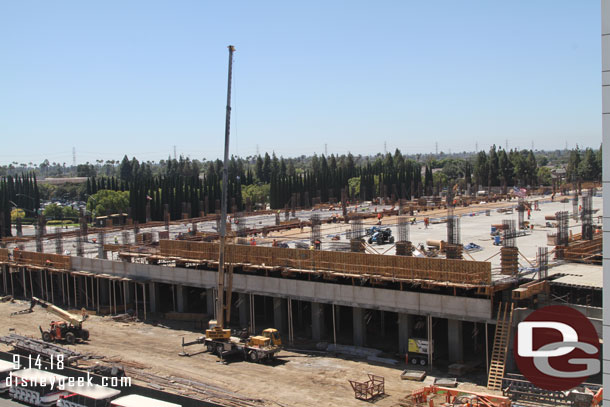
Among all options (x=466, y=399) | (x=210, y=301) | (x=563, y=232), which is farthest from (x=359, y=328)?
(x=563, y=232)

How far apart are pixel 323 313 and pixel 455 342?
8926 mm

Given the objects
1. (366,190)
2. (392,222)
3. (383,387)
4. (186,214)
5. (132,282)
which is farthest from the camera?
(366,190)

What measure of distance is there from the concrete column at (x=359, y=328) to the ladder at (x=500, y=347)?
7.98 m

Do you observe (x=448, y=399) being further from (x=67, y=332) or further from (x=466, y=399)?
(x=67, y=332)

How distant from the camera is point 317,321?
3869 cm

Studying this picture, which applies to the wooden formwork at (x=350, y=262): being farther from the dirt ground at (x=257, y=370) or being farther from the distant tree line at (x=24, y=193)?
the distant tree line at (x=24, y=193)

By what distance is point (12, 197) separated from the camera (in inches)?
4633

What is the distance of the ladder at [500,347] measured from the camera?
28564 mm

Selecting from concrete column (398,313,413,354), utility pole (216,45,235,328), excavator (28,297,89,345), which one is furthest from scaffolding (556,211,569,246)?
excavator (28,297,89,345)

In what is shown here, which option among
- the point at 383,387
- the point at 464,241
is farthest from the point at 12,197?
the point at 383,387

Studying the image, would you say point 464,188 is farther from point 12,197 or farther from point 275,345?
point 275,345

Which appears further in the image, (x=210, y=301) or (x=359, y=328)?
(x=210, y=301)

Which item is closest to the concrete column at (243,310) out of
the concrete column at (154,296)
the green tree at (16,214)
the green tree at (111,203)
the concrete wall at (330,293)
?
the concrete wall at (330,293)

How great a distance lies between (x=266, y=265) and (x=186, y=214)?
54096 mm
